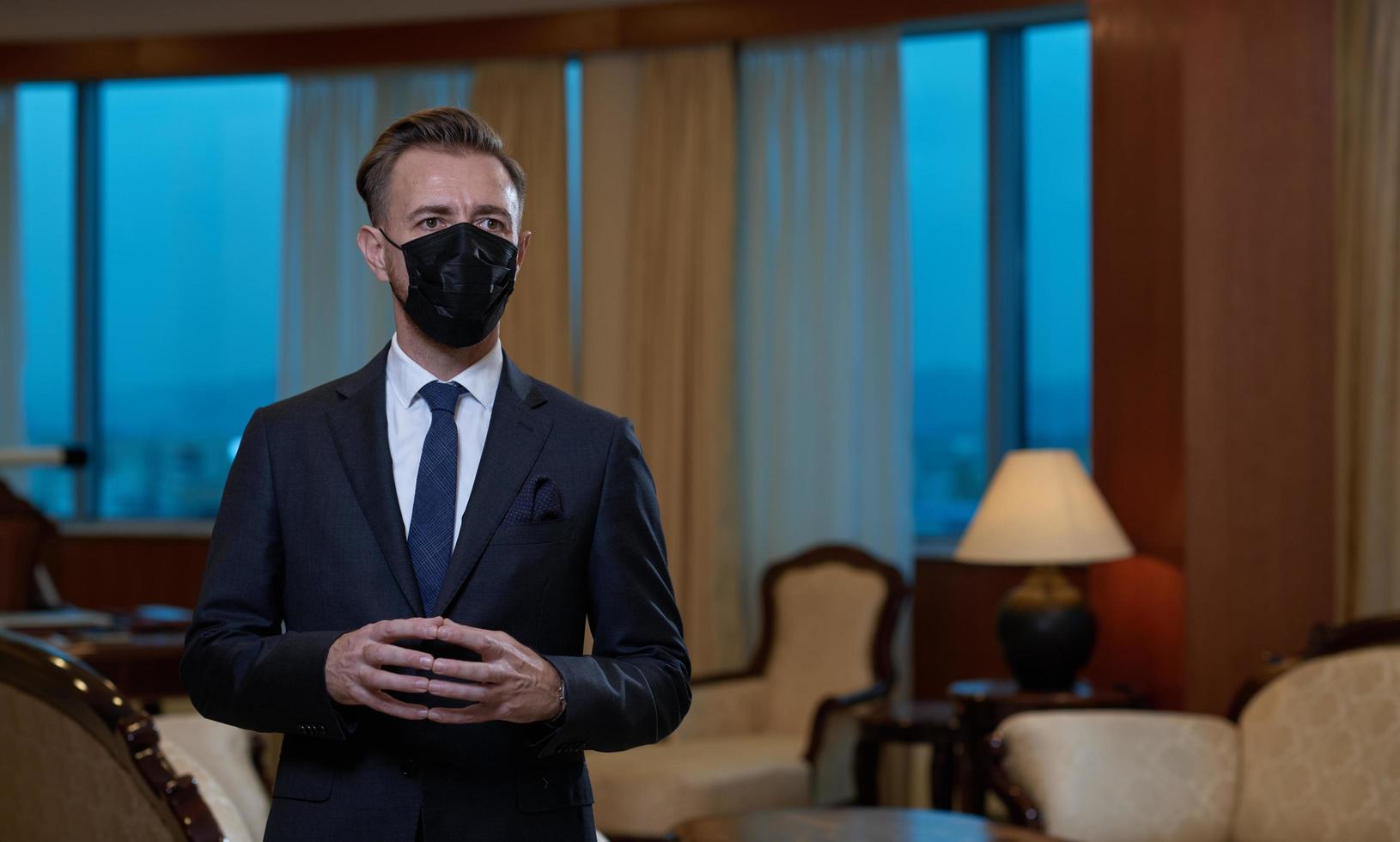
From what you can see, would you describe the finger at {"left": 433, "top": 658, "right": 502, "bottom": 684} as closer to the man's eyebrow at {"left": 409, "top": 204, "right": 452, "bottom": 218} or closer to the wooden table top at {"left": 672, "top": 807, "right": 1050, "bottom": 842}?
the man's eyebrow at {"left": 409, "top": 204, "right": 452, "bottom": 218}

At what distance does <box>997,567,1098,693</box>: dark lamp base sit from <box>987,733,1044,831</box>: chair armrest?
0.61 metres

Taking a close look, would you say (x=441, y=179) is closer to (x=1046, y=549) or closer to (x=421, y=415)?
(x=421, y=415)

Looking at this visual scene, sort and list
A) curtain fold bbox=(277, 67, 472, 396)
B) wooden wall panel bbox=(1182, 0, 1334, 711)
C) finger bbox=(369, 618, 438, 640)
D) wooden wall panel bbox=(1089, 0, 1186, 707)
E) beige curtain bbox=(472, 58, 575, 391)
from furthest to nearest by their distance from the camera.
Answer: curtain fold bbox=(277, 67, 472, 396) < beige curtain bbox=(472, 58, 575, 391) < wooden wall panel bbox=(1089, 0, 1186, 707) < wooden wall panel bbox=(1182, 0, 1334, 711) < finger bbox=(369, 618, 438, 640)

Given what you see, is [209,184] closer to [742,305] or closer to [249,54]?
[249,54]

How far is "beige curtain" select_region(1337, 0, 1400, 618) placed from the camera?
5.06 meters

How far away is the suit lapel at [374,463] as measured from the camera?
156 centimetres

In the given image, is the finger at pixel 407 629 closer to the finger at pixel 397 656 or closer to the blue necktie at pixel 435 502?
the finger at pixel 397 656

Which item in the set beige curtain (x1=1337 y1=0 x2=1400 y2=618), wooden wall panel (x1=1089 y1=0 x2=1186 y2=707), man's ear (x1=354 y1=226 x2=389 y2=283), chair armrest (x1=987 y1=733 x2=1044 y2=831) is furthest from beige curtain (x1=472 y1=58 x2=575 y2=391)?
man's ear (x1=354 y1=226 x2=389 y2=283)

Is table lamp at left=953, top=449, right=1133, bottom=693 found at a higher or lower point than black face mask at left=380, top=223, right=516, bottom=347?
lower

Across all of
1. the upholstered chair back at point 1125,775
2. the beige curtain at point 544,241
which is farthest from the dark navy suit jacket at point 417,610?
the beige curtain at point 544,241

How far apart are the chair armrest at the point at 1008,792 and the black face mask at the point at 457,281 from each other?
273 centimetres

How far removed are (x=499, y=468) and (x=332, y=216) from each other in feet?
17.2

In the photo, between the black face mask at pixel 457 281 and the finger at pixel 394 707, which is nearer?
the finger at pixel 394 707

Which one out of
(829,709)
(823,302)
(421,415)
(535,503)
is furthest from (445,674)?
(823,302)
